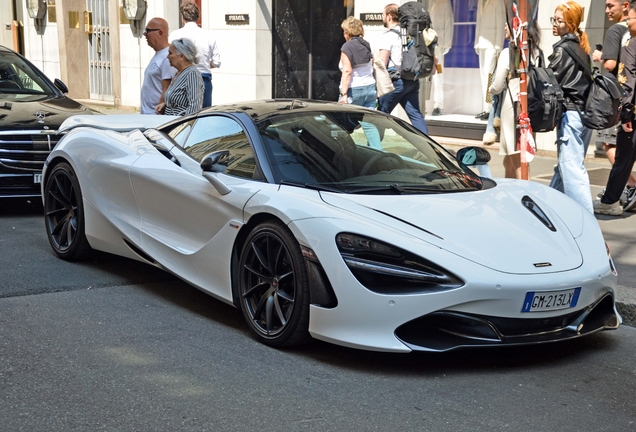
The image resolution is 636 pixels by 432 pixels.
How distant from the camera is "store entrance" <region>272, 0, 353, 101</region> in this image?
1695cm

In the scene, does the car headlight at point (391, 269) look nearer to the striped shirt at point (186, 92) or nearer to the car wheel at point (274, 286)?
the car wheel at point (274, 286)

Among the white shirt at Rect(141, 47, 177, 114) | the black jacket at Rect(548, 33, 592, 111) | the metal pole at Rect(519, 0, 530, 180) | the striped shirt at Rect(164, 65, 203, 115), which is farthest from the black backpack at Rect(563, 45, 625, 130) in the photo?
the white shirt at Rect(141, 47, 177, 114)

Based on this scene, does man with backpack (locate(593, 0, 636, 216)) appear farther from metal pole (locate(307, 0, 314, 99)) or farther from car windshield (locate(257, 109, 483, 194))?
metal pole (locate(307, 0, 314, 99))

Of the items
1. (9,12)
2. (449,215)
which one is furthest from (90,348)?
(9,12)

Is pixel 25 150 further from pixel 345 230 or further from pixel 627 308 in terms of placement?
pixel 627 308

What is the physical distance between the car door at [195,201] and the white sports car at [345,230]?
1cm

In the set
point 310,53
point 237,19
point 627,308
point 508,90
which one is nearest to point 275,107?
point 627,308

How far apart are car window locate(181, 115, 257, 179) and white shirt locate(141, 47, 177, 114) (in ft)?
10.3

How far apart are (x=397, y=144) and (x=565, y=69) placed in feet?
9.24

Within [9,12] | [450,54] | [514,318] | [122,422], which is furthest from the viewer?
[9,12]

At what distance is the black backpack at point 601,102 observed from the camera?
303 inches

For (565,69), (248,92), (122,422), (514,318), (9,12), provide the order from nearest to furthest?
1. (122,422)
2. (514,318)
3. (565,69)
4. (248,92)
5. (9,12)

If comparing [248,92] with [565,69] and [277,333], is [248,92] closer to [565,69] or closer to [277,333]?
[565,69]

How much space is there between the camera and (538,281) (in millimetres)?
4375
